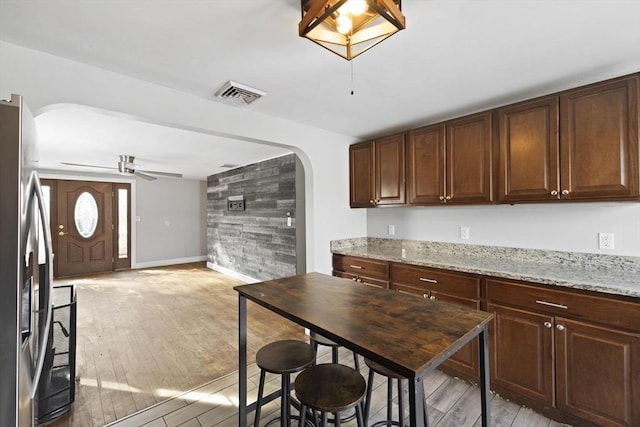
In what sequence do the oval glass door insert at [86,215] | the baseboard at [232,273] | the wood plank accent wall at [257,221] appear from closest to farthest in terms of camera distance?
the wood plank accent wall at [257,221] → the baseboard at [232,273] → the oval glass door insert at [86,215]

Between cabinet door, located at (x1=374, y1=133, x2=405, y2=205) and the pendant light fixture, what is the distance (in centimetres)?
179

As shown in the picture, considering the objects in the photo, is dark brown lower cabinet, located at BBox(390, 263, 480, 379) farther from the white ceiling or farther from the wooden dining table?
the white ceiling

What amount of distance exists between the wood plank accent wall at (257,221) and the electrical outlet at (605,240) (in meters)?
3.33

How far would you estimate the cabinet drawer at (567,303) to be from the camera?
63.1 inches

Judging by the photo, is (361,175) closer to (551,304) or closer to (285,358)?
(551,304)

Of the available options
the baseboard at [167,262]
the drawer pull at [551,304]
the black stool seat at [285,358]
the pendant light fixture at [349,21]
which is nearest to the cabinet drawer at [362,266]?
the drawer pull at [551,304]

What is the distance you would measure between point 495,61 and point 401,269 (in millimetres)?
1753

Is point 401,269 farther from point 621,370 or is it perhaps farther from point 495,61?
point 495,61

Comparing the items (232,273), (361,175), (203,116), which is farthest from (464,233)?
(232,273)

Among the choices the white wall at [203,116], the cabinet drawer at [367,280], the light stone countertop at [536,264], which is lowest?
the cabinet drawer at [367,280]

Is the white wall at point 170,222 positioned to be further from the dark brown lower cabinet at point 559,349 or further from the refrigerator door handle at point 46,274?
the dark brown lower cabinet at point 559,349

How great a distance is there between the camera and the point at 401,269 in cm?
266

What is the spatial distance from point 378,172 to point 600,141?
1.80 m

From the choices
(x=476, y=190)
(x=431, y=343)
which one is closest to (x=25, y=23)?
(x=431, y=343)
